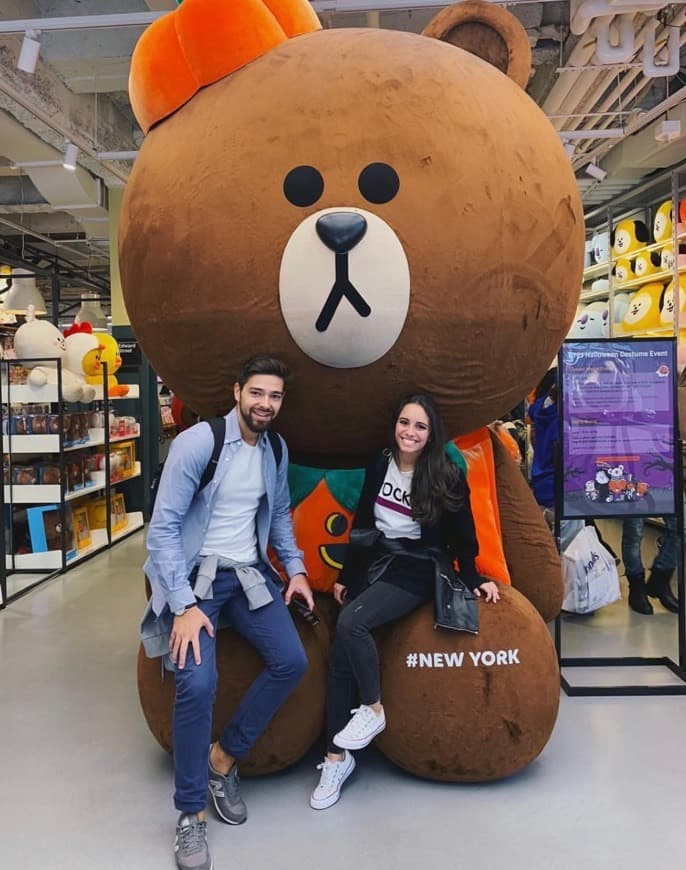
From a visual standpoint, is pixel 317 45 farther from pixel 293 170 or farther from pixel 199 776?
pixel 199 776

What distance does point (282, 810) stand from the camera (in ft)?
7.07

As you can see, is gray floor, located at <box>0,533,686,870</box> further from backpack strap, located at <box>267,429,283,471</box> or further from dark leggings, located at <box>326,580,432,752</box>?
backpack strap, located at <box>267,429,283,471</box>

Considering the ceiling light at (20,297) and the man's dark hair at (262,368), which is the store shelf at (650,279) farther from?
the ceiling light at (20,297)

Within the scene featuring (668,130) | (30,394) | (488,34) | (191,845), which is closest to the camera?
(191,845)

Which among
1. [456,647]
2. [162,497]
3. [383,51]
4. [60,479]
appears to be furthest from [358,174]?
[60,479]

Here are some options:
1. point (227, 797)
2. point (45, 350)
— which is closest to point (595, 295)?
point (45, 350)

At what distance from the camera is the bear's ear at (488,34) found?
2.43 metres

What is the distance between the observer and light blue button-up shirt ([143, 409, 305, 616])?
6.32 feet

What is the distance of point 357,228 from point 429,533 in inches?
34.6

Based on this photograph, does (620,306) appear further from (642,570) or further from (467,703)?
(467,703)

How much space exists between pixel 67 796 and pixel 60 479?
297cm

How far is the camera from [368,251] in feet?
6.46

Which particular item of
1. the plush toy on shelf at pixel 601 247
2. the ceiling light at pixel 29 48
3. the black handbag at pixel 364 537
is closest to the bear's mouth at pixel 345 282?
the black handbag at pixel 364 537

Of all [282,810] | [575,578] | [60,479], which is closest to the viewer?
[282,810]
